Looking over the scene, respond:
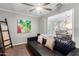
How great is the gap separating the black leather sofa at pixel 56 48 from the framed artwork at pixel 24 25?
0.17 meters

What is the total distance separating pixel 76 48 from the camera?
140cm

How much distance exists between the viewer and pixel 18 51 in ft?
4.63

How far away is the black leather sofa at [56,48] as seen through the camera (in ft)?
4.61

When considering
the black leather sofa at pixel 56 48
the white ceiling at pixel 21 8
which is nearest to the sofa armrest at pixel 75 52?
the black leather sofa at pixel 56 48

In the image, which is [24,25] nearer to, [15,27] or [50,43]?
[15,27]

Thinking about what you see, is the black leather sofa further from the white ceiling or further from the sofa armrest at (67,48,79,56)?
the white ceiling

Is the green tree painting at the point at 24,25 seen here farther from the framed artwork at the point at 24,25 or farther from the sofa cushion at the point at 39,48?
the sofa cushion at the point at 39,48

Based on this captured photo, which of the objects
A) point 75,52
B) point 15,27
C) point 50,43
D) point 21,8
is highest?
point 21,8

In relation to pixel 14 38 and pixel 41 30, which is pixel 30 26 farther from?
pixel 14 38

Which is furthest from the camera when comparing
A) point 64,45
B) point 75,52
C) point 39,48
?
point 39,48

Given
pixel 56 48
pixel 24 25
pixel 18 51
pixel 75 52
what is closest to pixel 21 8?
pixel 24 25

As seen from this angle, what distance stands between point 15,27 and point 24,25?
17 centimetres

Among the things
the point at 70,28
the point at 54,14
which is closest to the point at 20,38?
the point at 54,14

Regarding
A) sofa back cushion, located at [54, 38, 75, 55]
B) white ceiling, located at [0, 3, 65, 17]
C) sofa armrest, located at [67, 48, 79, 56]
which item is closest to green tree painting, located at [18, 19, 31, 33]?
white ceiling, located at [0, 3, 65, 17]
